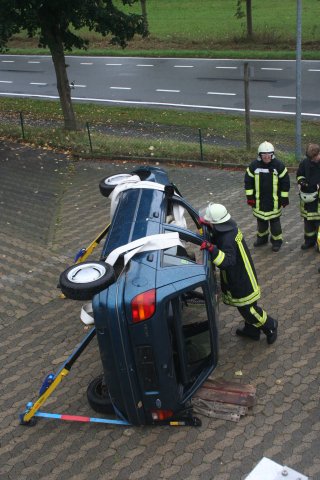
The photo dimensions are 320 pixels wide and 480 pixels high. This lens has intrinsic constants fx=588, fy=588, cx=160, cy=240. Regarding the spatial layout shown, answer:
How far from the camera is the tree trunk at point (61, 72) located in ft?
48.4

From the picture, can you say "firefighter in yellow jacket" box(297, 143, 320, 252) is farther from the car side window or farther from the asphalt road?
the asphalt road

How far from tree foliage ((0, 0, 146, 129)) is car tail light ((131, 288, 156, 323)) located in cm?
1035

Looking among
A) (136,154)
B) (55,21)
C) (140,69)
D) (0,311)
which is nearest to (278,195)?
(0,311)

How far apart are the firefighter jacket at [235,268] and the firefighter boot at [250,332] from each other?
471 millimetres

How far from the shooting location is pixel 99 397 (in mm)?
5578

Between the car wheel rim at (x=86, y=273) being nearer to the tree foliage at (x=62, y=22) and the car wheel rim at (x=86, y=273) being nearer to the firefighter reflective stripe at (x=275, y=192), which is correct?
the firefighter reflective stripe at (x=275, y=192)

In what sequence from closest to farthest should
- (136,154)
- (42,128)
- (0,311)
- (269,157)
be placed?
(0,311) < (269,157) < (136,154) < (42,128)

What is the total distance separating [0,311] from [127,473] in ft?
10.6

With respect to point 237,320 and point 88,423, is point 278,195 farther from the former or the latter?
point 88,423

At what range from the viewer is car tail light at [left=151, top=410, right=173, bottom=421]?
514 centimetres

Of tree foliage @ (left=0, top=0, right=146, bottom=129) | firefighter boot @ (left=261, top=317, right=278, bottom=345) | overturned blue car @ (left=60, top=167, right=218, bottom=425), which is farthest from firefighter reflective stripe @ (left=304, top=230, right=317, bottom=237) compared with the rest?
tree foliage @ (left=0, top=0, right=146, bottom=129)

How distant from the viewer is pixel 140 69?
26.4 m

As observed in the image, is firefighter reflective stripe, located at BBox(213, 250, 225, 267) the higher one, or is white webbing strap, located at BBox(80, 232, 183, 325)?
white webbing strap, located at BBox(80, 232, 183, 325)

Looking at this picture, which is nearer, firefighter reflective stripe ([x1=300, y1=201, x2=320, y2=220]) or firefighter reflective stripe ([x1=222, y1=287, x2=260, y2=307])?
firefighter reflective stripe ([x1=222, y1=287, x2=260, y2=307])
